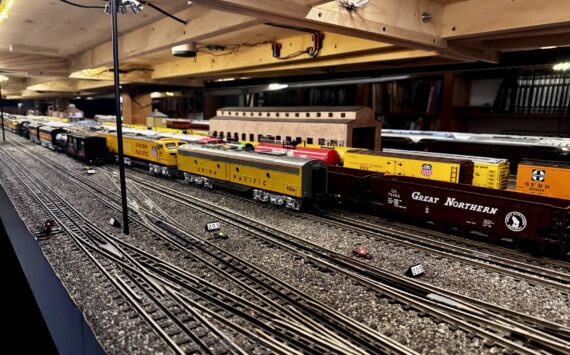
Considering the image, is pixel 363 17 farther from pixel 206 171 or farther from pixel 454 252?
pixel 206 171

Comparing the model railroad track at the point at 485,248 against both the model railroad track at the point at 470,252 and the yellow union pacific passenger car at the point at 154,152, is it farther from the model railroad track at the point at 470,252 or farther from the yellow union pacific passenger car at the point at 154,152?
the yellow union pacific passenger car at the point at 154,152

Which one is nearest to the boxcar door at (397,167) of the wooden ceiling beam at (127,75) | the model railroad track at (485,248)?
the model railroad track at (485,248)

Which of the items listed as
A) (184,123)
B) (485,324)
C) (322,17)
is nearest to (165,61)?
(184,123)

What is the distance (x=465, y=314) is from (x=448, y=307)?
0.25 m

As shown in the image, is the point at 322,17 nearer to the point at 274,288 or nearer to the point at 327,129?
the point at 274,288

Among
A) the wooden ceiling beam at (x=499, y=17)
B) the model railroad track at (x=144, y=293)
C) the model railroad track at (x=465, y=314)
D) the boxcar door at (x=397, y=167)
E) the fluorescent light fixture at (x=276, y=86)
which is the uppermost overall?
the wooden ceiling beam at (x=499, y=17)

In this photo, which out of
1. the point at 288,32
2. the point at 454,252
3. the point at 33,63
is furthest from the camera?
the point at 33,63

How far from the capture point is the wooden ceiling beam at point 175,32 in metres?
8.03

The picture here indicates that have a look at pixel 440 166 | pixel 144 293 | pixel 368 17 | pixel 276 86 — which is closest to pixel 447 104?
pixel 440 166

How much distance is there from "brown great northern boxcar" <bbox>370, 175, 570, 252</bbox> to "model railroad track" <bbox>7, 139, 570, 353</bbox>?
280cm

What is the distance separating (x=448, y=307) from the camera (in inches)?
216

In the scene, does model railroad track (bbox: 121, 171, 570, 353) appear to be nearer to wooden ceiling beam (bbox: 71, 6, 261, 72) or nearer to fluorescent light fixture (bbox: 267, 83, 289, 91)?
wooden ceiling beam (bbox: 71, 6, 261, 72)

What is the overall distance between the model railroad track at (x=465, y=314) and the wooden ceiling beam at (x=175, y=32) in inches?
197

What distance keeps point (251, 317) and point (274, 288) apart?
0.96 metres
